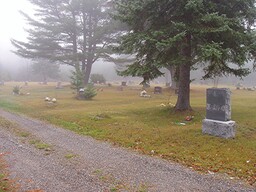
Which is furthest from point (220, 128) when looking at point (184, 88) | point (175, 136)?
point (184, 88)

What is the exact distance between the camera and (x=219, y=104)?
33.6 feet

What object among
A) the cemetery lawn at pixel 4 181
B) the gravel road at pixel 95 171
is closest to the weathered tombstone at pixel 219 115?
the gravel road at pixel 95 171

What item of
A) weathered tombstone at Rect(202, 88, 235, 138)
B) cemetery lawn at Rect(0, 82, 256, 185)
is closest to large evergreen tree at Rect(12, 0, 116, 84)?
cemetery lawn at Rect(0, 82, 256, 185)

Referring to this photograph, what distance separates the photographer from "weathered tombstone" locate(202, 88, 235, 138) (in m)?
9.81

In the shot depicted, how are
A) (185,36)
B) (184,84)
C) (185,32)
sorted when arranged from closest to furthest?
1. (185,32)
2. (185,36)
3. (184,84)

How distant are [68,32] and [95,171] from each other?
30.8 meters

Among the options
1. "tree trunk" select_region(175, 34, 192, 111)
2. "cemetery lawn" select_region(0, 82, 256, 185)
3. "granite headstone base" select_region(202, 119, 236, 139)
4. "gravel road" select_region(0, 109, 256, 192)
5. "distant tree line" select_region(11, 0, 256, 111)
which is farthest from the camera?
"tree trunk" select_region(175, 34, 192, 111)

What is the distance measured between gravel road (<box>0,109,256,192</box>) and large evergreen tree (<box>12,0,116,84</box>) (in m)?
25.0

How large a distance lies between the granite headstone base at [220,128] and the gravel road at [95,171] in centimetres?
332

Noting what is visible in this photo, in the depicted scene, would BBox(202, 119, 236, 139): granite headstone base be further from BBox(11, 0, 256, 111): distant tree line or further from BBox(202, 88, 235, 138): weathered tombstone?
BBox(11, 0, 256, 111): distant tree line

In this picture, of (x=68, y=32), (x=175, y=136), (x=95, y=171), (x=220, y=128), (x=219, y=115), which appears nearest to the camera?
(x=95, y=171)

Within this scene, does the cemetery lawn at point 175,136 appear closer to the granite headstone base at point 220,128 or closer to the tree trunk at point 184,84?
the granite headstone base at point 220,128

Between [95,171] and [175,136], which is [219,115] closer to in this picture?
[175,136]

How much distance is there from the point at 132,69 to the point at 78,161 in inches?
279
